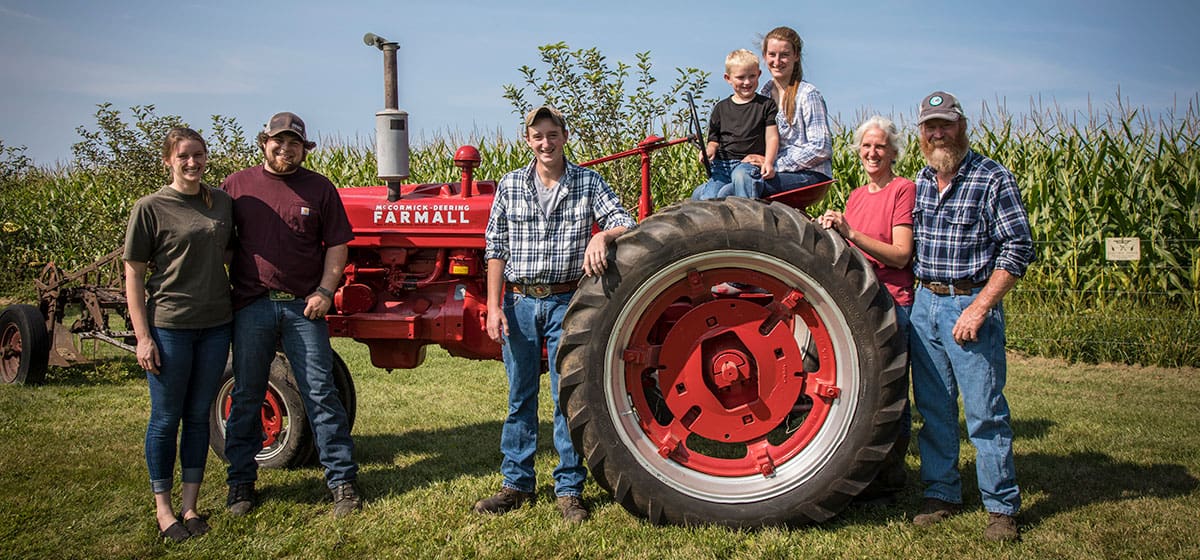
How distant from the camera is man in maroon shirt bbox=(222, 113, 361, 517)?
3.56 m

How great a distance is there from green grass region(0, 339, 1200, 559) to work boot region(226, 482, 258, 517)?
5 centimetres

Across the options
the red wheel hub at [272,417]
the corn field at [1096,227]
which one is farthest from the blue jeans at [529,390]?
the corn field at [1096,227]

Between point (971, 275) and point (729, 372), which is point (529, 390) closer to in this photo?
point (729, 372)

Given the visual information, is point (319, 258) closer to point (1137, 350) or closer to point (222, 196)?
point (222, 196)

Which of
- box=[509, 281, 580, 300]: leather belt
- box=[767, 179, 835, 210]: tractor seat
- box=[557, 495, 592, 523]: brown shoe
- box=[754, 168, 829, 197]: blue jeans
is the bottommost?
box=[557, 495, 592, 523]: brown shoe

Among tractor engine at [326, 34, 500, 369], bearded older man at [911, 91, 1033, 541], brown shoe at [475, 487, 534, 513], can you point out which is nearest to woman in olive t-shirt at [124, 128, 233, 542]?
tractor engine at [326, 34, 500, 369]

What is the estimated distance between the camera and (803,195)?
3.90 metres

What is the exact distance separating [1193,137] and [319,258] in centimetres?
761

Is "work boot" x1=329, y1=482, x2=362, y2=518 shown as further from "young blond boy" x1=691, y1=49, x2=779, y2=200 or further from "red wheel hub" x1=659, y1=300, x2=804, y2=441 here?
"young blond boy" x1=691, y1=49, x2=779, y2=200

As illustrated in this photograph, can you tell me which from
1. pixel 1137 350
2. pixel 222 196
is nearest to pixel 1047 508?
pixel 222 196

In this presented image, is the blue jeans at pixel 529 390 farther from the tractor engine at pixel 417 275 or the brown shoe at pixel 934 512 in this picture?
the brown shoe at pixel 934 512

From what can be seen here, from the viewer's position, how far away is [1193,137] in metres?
7.54

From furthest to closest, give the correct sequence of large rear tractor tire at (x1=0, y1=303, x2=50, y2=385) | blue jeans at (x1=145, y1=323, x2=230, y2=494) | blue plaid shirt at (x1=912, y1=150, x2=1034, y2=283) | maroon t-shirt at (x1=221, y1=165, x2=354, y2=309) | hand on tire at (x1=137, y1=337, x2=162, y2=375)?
large rear tractor tire at (x1=0, y1=303, x2=50, y2=385)
maroon t-shirt at (x1=221, y1=165, x2=354, y2=309)
blue jeans at (x1=145, y1=323, x2=230, y2=494)
hand on tire at (x1=137, y1=337, x2=162, y2=375)
blue plaid shirt at (x1=912, y1=150, x2=1034, y2=283)

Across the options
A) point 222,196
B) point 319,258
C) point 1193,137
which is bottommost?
point 319,258
